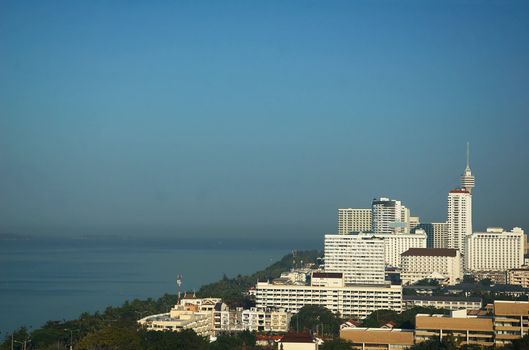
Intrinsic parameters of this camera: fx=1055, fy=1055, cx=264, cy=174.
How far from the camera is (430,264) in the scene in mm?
47250

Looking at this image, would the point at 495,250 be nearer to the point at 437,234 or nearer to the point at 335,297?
the point at 437,234

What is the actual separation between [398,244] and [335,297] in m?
20.8

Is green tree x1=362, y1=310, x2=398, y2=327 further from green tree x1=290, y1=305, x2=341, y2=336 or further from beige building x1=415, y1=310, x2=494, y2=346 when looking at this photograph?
beige building x1=415, y1=310, x2=494, y2=346

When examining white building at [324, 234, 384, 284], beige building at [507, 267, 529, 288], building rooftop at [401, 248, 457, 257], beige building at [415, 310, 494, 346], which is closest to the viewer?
beige building at [415, 310, 494, 346]

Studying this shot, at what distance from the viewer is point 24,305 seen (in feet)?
117

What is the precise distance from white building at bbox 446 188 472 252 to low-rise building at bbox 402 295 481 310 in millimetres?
19034

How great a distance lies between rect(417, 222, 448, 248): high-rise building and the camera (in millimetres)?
55406

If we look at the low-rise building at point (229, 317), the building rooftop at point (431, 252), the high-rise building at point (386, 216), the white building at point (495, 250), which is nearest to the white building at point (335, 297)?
the low-rise building at point (229, 317)

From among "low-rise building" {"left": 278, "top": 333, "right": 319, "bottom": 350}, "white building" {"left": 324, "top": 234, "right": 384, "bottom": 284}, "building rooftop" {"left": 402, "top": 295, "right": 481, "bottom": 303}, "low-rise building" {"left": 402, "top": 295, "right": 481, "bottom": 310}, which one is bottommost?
"low-rise building" {"left": 278, "top": 333, "right": 319, "bottom": 350}

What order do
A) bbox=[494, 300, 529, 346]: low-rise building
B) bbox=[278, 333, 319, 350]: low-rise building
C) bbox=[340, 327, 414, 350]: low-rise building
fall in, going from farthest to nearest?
bbox=[278, 333, 319, 350]: low-rise building, bbox=[340, 327, 414, 350]: low-rise building, bbox=[494, 300, 529, 346]: low-rise building

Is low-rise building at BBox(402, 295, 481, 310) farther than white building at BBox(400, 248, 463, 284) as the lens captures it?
No

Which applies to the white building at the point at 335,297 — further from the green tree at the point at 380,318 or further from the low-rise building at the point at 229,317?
the green tree at the point at 380,318

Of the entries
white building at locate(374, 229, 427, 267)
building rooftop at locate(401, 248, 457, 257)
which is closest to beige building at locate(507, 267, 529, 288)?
building rooftop at locate(401, 248, 457, 257)

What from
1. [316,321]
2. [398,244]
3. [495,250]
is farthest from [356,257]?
[495,250]
